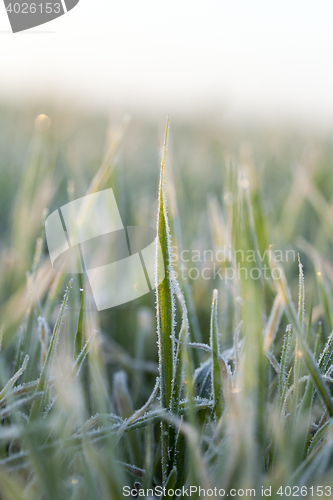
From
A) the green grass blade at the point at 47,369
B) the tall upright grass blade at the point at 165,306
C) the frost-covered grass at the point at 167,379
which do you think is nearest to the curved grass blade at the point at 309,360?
the frost-covered grass at the point at 167,379

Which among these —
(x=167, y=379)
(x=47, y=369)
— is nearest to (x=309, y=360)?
(x=167, y=379)

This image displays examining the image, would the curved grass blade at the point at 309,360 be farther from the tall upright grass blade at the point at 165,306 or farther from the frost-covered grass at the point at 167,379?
the tall upright grass blade at the point at 165,306

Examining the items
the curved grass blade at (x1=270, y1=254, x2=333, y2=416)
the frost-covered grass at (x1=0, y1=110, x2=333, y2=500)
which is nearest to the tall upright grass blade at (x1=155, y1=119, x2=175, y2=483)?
the frost-covered grass at (x1=0, y1=110, x2=333, y2=500)

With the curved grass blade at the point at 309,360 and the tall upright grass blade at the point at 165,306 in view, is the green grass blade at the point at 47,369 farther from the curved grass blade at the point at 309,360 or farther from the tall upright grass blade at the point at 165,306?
the curved grass blade at the point at 309,360

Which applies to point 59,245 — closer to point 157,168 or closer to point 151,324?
point 151,324

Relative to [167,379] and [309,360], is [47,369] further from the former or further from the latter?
[309,360]

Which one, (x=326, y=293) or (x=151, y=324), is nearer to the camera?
(x=326, y=293)

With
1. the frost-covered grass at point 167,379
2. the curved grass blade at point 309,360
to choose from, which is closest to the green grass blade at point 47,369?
the frost-covered grass at point 167,379

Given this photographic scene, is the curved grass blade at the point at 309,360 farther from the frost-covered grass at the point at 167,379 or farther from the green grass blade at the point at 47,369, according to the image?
the green grass blade at the point at 47,369

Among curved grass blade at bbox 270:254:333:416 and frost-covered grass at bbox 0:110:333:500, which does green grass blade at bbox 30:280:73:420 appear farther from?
curved grass blade at bbox 270:254:333:416

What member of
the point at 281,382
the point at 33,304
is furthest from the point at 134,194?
the point at 281,382

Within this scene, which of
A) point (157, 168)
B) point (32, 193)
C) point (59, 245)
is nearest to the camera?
point (59, 245)
